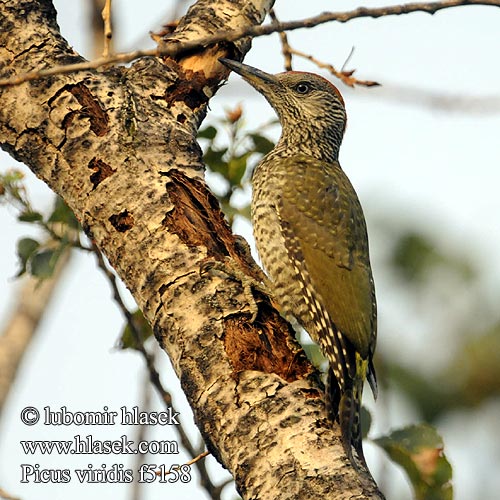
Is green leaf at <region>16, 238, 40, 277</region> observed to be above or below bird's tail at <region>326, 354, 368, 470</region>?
above

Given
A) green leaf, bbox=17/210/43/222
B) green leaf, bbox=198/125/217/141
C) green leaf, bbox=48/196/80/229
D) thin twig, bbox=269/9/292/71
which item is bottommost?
green leaf, bbox=48/196/80/229

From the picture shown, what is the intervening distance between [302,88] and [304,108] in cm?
13

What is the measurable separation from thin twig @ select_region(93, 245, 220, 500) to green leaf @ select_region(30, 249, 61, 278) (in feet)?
0.85

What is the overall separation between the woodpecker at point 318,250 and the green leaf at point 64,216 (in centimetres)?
93

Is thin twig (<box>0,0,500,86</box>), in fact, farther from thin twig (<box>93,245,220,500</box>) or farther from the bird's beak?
the bird's beak

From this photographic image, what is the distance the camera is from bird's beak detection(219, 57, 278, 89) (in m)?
4.02

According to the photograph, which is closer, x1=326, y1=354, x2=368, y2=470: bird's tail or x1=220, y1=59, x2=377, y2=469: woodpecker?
x1=326, y1=354, x2=368, y2=470: bird's tail

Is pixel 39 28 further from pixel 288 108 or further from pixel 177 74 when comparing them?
pixel 288 108

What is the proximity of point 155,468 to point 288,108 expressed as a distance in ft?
7.78

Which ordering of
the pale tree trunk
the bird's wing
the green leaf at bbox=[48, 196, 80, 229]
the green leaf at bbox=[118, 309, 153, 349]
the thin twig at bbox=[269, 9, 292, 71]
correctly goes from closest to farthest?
1. the pale tree trunk
2. the green leaf at bbox=[118, 309, 153, 349]
3. the green leaf at bbox=[48, 196, 80, 229]
4. the bird's wing
5. the thin twig at bbox=[269, 9, 292, 71]

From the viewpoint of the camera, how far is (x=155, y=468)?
358cm

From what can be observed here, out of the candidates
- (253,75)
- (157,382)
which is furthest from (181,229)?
(253,75)

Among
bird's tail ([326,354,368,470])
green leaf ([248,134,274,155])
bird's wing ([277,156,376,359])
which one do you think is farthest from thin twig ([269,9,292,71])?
bird's tail ([326,354,368,470])

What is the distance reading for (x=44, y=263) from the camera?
3.79m
